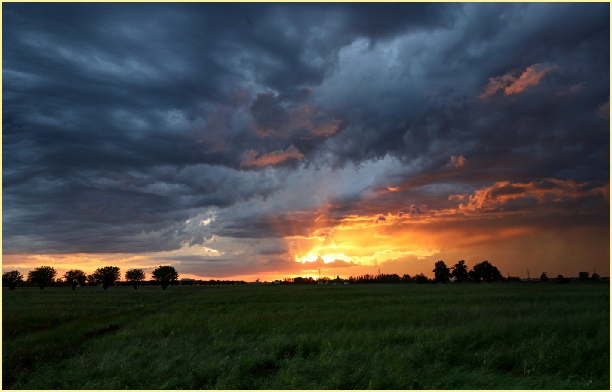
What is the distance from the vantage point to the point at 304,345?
1948cm

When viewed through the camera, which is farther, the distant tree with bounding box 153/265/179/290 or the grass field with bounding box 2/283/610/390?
the distant tree with bounding box 153/265/179/290

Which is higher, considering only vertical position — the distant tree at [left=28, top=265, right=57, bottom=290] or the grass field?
the distant tree at [left=28, top=265, right=57, bottom=290]

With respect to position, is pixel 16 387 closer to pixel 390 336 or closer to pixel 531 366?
pixel 390 336

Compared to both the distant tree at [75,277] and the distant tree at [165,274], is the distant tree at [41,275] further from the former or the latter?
the distant tree at [165,274]

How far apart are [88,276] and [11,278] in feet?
109

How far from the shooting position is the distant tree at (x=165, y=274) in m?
170

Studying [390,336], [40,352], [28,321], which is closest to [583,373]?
[390,336]

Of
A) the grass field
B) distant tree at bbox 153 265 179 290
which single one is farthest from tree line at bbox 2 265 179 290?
the grass field

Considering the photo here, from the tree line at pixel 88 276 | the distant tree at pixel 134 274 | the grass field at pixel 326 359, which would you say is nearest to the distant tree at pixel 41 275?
the tree line at pixel 88 276

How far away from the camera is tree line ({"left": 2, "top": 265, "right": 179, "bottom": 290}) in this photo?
517ft

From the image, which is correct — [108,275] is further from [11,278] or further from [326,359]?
[326,359]

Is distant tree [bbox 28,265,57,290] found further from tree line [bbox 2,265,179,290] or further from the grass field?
the grass field

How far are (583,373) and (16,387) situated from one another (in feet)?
65.5

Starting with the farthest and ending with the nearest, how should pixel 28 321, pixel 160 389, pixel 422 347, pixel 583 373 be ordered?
pixel 28 321 → pixel 422 347 → pixel 583 373 → pixel 160 389
